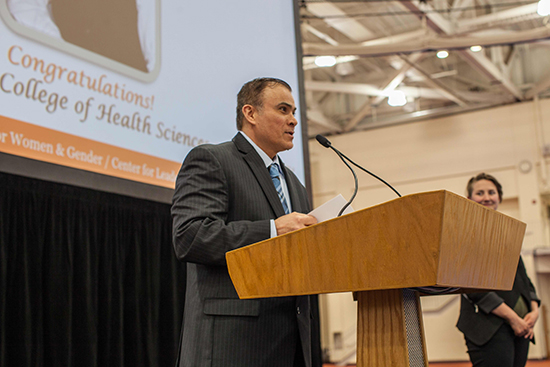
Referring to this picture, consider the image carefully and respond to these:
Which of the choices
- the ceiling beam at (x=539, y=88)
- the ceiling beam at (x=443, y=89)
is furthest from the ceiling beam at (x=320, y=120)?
the ceiling beam at (x=539, y=88)

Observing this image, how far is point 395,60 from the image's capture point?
972 cm

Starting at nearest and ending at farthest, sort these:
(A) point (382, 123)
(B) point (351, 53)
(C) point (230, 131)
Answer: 1. (C) point (230, 131)
2. (B) point (351, 53)
3. (A) point (382, 123)

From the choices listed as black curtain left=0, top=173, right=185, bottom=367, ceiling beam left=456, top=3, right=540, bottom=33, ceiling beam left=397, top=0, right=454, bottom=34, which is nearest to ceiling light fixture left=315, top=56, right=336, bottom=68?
ceiling beam left=397, top=0, right=454, bottom=34

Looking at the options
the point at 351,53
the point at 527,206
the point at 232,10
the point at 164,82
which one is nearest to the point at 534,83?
the point at 527,206

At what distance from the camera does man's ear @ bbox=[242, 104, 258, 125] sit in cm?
187

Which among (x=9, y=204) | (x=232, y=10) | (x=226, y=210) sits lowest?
(x=226, y=210)

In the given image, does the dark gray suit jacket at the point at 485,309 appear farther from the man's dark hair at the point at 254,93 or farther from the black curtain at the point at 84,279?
the black curtain at the point at 84,279

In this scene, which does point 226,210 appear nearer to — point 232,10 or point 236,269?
point 236,269

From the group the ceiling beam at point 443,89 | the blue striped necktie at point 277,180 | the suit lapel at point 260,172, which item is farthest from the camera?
the ceiling beam at point 443,89

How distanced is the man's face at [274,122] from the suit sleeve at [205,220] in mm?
255

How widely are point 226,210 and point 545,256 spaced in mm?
8570

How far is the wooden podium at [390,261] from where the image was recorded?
1.04 meters

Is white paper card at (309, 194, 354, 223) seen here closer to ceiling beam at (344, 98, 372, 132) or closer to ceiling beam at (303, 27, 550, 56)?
ceiling beam at (303, 27, 550, 56)

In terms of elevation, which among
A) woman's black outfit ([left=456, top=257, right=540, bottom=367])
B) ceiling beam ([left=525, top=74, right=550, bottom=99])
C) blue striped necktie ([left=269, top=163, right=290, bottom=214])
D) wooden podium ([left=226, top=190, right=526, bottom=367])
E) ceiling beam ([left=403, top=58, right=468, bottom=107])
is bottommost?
woman's black outfit ([left=456, top=257, right=540, bottom=367])
